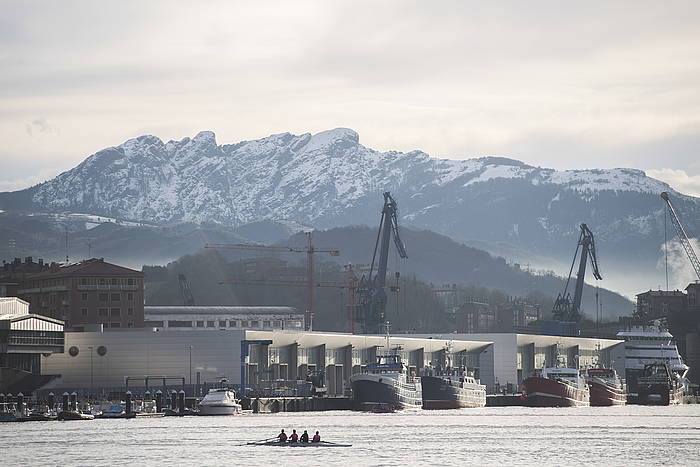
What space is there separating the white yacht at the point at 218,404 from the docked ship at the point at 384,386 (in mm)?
17407

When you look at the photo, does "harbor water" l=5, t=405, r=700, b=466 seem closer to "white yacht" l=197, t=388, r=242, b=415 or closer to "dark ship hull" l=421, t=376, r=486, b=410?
"white yacht" l=197, t=388, r=242, b=415

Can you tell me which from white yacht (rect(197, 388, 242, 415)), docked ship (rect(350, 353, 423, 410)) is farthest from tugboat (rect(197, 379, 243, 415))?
docked ship (rect(350, 353, 423, 410))

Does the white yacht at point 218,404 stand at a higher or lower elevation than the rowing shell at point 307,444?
higher

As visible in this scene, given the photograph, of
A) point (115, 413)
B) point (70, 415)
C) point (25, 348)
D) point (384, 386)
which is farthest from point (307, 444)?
point (25, 348)

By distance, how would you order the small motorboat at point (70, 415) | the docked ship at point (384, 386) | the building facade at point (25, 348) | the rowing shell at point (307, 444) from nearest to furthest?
the rowing shell at point (307, 444), the small motorboat at point (70, 415), the docked ship at point (384, 386), the building facade at point (25, 348)

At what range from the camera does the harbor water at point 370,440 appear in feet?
368

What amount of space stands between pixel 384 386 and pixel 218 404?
22.1 m

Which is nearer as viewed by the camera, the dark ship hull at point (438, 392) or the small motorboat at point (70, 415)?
the small motorboat at point (70, 415)

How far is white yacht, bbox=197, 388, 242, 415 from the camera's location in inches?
6644

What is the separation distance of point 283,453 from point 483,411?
275 feet

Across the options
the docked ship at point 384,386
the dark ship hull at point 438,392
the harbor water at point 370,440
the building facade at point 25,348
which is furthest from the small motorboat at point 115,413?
the dark ship hull at point 438,392

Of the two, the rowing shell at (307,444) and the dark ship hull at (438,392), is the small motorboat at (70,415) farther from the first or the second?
the dark ship hull at (438,392)

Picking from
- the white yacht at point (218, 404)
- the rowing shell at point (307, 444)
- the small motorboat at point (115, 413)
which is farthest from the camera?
the white yacht at point (218, 404)

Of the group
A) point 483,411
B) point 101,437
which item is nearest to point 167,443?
point 101,437
